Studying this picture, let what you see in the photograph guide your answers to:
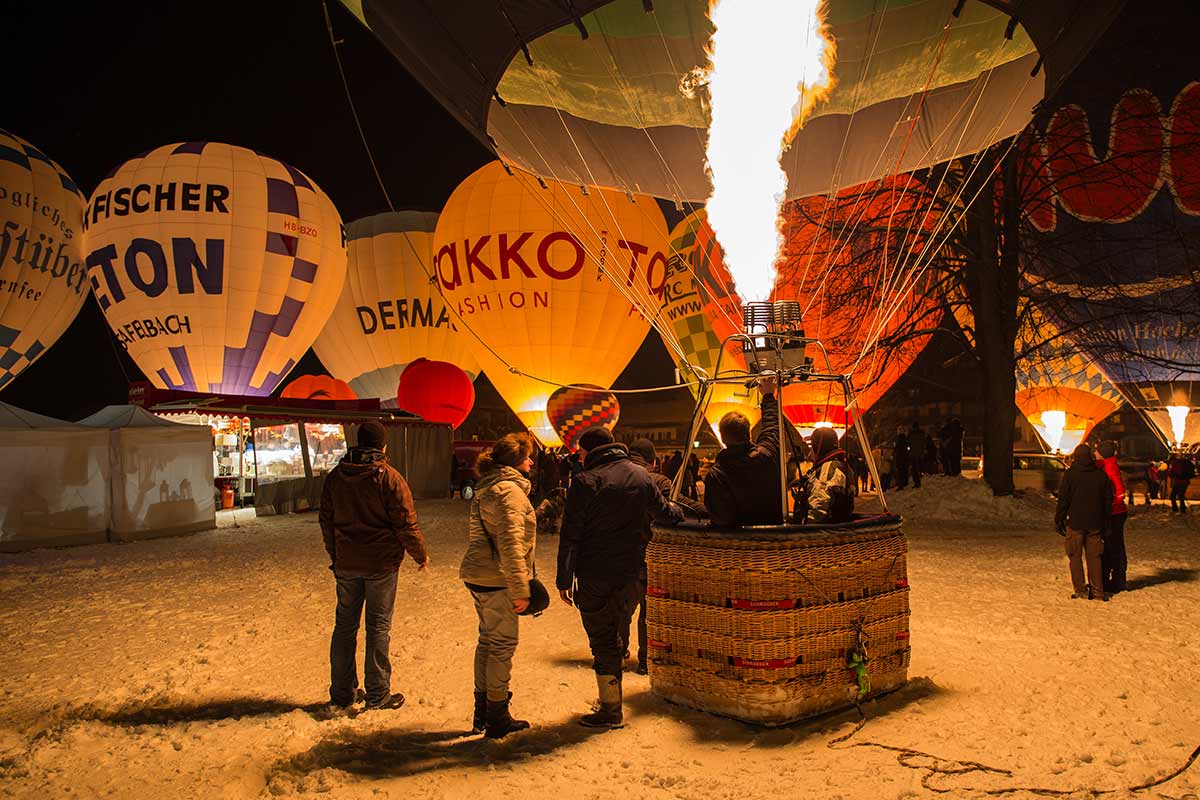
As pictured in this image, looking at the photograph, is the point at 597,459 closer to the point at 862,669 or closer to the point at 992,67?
the point at 862,669

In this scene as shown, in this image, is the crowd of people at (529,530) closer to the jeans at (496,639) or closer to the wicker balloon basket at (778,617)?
the jeans at (496,639)

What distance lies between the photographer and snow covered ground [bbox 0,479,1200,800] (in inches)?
128

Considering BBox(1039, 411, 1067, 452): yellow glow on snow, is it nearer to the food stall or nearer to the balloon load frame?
the food stall

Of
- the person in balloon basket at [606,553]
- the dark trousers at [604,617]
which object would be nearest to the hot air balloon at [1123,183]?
the person in balloon basket at [606,553]

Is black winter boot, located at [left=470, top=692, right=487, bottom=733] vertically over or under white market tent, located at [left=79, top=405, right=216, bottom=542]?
under

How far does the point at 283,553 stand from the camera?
10.4m

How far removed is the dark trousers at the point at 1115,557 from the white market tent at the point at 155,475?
12.0m

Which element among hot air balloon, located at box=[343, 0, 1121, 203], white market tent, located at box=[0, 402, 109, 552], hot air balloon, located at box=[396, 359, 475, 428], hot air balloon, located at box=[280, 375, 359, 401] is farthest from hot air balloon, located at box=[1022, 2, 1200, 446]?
hot air balloon, located at box=[280, 375, 359, 401]

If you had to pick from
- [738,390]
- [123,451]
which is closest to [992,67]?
[123,451]

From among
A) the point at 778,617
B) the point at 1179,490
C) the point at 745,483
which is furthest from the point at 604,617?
the point at 1179,490

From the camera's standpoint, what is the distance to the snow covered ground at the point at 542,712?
10.7ft

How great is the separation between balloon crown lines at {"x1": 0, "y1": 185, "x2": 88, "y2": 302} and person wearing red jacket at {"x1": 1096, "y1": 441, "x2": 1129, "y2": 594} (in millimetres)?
22687

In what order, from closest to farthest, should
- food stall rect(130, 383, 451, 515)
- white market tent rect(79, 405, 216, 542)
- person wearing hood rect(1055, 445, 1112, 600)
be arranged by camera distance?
person wearing hood rect(1055, 445, 1112, 600) < white market tent rect(79, 405, 216, 542) < food stall rect(130, 383, 451, 515)

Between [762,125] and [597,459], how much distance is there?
10.1ft
